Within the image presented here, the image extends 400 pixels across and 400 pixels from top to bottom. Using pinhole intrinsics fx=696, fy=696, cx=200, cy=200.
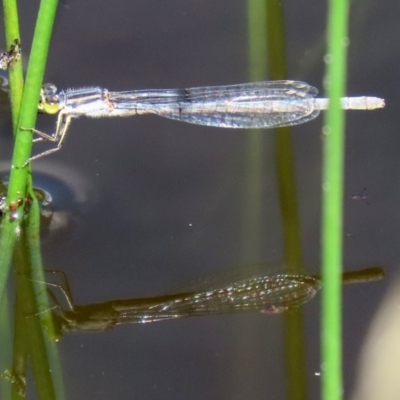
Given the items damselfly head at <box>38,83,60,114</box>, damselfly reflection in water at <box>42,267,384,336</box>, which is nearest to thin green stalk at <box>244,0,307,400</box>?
damselfly reflection in water at <box>42,267,384,336</box>

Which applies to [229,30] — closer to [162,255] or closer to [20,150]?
[162,255]

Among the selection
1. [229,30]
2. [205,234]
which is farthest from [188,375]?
[229,30]

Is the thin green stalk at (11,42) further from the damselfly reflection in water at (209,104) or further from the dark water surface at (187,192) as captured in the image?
the dark water surface at (187,192)

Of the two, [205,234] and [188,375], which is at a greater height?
[205,234]

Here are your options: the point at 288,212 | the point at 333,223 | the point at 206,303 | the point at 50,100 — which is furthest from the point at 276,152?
the point at 333,223

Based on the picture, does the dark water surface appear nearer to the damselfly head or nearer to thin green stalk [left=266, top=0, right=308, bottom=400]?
thin green stalk [left=266, top=0, right=308, bottom=400]

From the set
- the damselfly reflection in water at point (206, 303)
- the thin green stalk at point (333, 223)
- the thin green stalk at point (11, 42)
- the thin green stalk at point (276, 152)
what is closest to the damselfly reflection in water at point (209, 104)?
the thin green stalk at point (276, 152)
